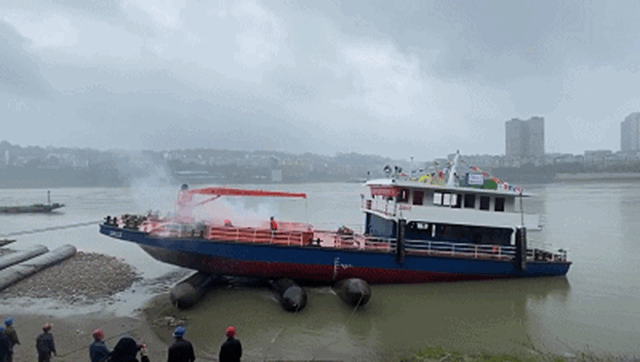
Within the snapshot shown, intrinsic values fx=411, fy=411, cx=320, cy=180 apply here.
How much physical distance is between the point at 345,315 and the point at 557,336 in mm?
6238

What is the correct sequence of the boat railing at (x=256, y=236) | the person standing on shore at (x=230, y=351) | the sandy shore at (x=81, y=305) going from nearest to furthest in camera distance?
1. the person standing on shore at (x=230, y=351)
2. the sandy shore at (x=81, y=305)
3. the boat railing at (x=256, y=236)

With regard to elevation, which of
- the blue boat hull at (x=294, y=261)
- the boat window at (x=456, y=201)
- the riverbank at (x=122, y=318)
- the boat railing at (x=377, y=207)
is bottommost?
the riverbank at (x=122, y=318)

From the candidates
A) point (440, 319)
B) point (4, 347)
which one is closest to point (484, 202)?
point (440, 319)

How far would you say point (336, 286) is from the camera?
14.0 metres

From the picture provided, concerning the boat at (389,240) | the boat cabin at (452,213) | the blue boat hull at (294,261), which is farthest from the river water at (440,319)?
the boat cabin at (452,213)

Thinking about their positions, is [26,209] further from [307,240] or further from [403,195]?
[403,195]

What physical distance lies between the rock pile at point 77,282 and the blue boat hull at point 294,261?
6.52ft

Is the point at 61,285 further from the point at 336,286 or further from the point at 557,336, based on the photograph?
the point at 557,336

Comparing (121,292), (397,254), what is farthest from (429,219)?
(121,292)

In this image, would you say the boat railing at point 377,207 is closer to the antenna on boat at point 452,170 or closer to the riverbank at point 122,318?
the antenna on boat at point 452,170

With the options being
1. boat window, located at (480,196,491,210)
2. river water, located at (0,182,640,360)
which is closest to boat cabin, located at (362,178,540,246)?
boat window, located at (480,196,491,210)

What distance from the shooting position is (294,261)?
1375cm

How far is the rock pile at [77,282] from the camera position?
44.7 feet

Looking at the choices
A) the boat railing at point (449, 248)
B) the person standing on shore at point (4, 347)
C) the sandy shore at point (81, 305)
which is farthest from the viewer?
the boat railing at point (449, 248)
